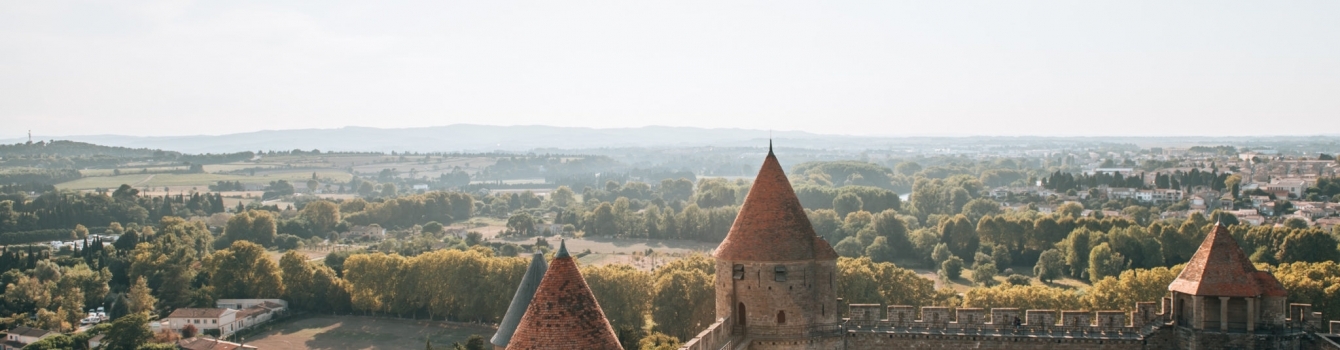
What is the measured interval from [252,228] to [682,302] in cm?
8513

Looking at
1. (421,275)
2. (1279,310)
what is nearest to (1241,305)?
(1279,310)

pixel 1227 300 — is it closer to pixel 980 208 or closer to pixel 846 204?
pixel 980 208

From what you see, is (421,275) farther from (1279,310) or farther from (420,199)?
(420,199)

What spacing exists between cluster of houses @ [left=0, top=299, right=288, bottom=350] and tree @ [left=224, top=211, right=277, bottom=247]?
134 ft

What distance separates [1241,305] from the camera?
2862 centimetres

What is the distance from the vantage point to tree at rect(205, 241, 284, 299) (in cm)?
8800

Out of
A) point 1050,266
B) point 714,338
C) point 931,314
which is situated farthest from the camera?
point 1050,266

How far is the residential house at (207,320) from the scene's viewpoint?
254ft

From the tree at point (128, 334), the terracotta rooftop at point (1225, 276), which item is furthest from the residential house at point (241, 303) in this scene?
the terracotta rooftop at point (1225, 276)

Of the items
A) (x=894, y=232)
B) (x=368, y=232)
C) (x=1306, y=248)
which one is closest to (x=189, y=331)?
(x=894, y=232)

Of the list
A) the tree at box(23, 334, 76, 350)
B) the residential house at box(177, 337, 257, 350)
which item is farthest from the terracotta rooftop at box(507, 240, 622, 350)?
the tree at box(23, 334, 76, 350)

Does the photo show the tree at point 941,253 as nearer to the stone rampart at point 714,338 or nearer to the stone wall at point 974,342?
the stone wall at point 974,342

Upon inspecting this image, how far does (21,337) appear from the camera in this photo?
72625 millimetres

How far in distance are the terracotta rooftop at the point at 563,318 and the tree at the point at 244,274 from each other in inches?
2900
